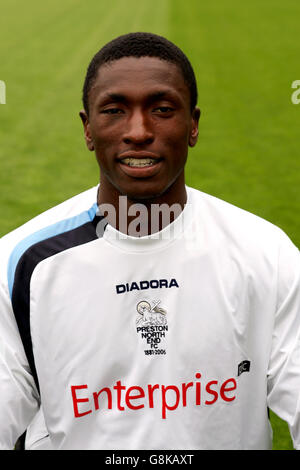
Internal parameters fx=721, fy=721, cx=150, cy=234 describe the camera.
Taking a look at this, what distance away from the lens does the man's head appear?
5.85 ft

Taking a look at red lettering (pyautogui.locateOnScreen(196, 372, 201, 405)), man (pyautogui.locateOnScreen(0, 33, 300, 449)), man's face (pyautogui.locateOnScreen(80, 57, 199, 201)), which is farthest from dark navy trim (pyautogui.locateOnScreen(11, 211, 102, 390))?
Result: red lettering (pyautogui.locateOnScreen(196, 372, 201, 405))

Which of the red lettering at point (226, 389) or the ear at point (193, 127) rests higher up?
the ear at point (193, 127)

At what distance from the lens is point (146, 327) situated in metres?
1.94

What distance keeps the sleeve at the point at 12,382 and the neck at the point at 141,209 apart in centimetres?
35

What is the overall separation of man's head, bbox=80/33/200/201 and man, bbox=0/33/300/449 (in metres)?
0.06

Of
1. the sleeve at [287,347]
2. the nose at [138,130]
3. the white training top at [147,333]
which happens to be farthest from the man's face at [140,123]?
the sleeve at [287,347]

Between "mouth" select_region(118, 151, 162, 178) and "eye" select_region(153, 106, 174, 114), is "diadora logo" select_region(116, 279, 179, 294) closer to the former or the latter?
"mouth" select_region(118, 151, 162, 178)

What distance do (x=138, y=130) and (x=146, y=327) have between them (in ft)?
1.76

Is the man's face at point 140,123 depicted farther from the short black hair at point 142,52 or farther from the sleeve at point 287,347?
the sleeve at point 287,347

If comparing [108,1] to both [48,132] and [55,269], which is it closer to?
[48,132]

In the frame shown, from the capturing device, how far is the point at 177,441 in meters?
1.95

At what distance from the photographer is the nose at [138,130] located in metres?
1.76

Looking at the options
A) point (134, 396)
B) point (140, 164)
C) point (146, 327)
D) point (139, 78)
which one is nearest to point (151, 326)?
point (146, 327)

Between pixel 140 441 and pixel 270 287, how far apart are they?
0.54m
